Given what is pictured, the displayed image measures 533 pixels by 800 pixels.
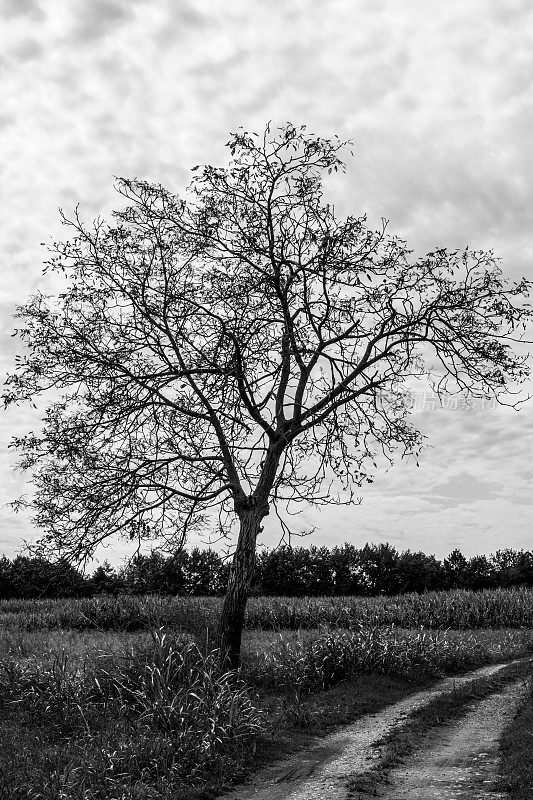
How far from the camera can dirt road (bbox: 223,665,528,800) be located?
8.84 m

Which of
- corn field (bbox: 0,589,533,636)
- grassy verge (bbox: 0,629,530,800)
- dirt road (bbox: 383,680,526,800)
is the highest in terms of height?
corn field (bbox: 0,589,533,636)

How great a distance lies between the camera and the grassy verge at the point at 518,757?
875 centimetres

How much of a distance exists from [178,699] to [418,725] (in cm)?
421

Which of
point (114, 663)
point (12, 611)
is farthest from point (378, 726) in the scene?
point (12, 611)

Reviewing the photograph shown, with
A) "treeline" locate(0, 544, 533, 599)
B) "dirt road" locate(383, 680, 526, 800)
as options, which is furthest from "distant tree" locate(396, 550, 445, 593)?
"dirt road" locate(383, 680, 526, 800)

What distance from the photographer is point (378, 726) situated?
12180 millimetres

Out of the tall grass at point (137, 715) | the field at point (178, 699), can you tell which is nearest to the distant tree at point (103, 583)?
the field at point (178, 699)

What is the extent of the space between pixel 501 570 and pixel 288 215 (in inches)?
1575

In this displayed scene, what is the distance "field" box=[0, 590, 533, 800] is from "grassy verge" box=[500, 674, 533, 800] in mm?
2700

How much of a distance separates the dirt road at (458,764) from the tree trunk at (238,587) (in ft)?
13.4

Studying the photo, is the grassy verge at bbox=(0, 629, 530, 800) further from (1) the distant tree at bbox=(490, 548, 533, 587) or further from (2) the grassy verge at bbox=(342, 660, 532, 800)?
(1) the distant tree at bbox=(490, 548, 533, 587)

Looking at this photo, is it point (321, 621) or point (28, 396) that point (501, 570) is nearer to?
point (321, 621)

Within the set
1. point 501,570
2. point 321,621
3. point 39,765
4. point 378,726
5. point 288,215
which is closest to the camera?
point 39,765

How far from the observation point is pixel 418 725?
12.2 meters
